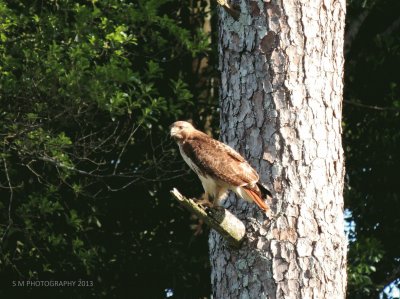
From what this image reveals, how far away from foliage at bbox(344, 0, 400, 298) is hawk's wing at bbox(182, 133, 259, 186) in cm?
379

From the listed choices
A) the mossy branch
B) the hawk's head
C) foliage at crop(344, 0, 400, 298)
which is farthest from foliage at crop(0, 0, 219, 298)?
the mossy branch

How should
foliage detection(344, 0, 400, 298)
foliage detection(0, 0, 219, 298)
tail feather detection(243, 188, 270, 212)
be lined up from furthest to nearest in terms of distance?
foliage detection(344, 0, 400, 298), foliage detection(0, 0, 219, 298), tail feather detection(243, 188, 270, 212)

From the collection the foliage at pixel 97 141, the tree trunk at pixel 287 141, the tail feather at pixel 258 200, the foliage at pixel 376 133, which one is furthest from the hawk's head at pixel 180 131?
the foliage at pixel 376 133

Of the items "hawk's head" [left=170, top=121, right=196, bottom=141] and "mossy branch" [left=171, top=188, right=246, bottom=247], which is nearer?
"mossy branch" [left=171, top=188, right=246, bottom=247]

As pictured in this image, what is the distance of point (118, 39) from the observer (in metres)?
7.34

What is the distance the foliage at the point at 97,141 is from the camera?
726 cm

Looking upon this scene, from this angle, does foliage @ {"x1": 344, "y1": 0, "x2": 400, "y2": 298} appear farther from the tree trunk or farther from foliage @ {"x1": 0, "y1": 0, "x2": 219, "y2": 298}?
the tree trunk

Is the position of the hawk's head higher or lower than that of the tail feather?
lower

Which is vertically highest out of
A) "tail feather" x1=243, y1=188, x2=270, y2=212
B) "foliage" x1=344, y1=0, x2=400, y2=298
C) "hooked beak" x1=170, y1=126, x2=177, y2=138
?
"tail feather" x1=243, y1=188, x2=270, y2=212

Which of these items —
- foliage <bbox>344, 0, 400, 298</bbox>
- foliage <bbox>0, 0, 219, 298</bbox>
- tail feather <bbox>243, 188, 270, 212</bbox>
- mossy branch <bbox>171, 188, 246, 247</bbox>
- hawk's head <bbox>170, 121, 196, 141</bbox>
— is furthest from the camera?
foliage <bbox>344, 0, 400, 298</bbox>

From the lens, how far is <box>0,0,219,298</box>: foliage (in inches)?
286

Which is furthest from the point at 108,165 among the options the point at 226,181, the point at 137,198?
the point at 226,181

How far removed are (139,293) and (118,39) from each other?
7.79 feet

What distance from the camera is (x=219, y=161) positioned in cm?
500
